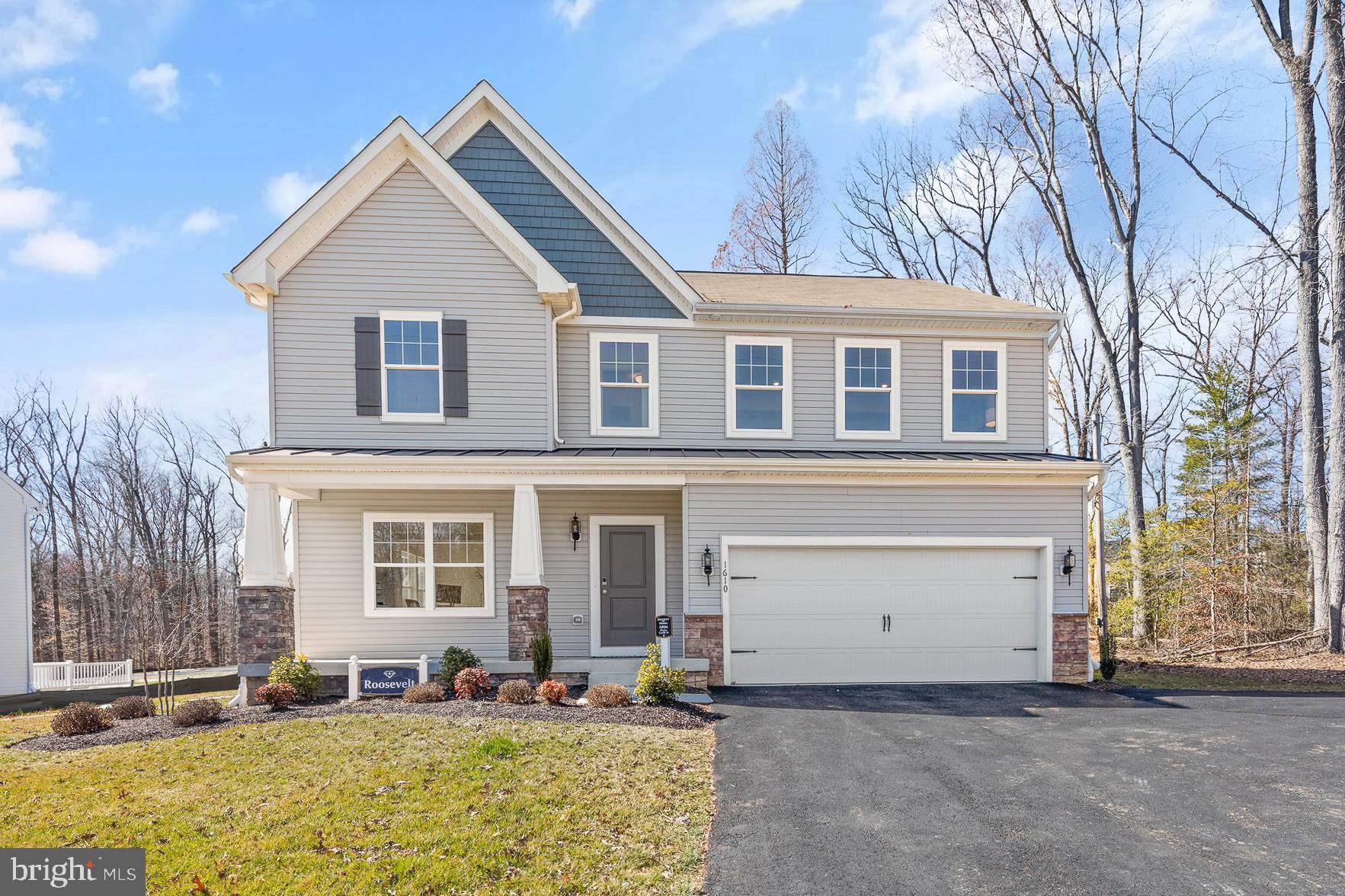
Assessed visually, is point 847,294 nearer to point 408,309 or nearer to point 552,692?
point 408,309

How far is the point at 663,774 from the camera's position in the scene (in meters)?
6.39

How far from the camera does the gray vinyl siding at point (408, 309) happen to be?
11.0m

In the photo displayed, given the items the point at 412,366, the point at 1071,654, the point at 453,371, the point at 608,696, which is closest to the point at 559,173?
the point at 453,371

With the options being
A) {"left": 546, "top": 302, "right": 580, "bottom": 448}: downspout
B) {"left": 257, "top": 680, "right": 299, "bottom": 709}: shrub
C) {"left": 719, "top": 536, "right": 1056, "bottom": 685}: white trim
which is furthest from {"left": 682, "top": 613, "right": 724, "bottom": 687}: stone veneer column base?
{"left": 257, "top": 680, "right": 299, "bottom": 709}: shrub

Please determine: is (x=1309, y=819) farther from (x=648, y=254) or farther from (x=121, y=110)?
(x=121, y=110)

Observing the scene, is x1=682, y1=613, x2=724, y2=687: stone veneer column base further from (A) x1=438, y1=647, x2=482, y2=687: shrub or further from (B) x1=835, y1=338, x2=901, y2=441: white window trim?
(B) x1=835, y1=338, x2=901, y2=441: white window trim

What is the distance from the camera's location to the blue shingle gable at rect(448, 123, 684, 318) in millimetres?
12234

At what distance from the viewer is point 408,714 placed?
8.39 meters

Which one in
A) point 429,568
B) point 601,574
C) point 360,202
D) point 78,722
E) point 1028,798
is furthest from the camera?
point 601,574

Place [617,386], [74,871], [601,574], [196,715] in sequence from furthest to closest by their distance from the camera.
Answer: [617,386] < [601,574] < [196,715] < [74,871]

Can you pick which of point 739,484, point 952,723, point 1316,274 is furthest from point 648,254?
point 1316,274

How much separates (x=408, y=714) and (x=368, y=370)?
5.47 metres

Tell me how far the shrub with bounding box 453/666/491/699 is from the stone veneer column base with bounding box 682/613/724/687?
2901 millimetres

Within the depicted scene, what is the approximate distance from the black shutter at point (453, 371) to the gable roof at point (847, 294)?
4.32 metres
